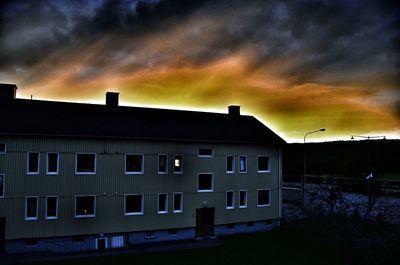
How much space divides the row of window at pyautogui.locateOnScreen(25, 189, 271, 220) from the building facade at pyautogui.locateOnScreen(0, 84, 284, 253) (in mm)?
74

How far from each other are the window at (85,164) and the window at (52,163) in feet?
4.79

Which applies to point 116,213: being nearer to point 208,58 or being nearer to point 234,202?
point 234,202

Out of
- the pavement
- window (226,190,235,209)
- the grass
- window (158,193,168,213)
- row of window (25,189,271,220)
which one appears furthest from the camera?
window (226,190,235,209)

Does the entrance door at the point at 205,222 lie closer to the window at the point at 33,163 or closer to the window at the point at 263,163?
the window at the point at 263,163

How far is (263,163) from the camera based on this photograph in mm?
36250

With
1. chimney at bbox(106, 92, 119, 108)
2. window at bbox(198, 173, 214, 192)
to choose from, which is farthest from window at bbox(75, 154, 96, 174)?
window at bbox(198, 173, 214, 192)

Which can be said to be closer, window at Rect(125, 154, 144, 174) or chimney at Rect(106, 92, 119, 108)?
window at Rect(125, 154, 144, 174)

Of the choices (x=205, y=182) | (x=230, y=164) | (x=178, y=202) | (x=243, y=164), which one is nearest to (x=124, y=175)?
(x=178, y=202)

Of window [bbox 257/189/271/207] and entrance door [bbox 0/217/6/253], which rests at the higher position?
window [bbox 257/189/271/207]

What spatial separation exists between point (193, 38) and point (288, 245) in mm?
17673

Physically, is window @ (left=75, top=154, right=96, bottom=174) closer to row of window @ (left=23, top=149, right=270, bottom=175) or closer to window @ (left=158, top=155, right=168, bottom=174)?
row of window @ (left=23, top=149, right=270, bottom=175)

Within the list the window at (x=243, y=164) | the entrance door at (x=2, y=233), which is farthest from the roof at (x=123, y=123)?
the entrance door at (x=2, y=233)

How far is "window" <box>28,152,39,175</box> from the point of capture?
27188 mm

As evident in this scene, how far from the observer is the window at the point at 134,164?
3022cm
